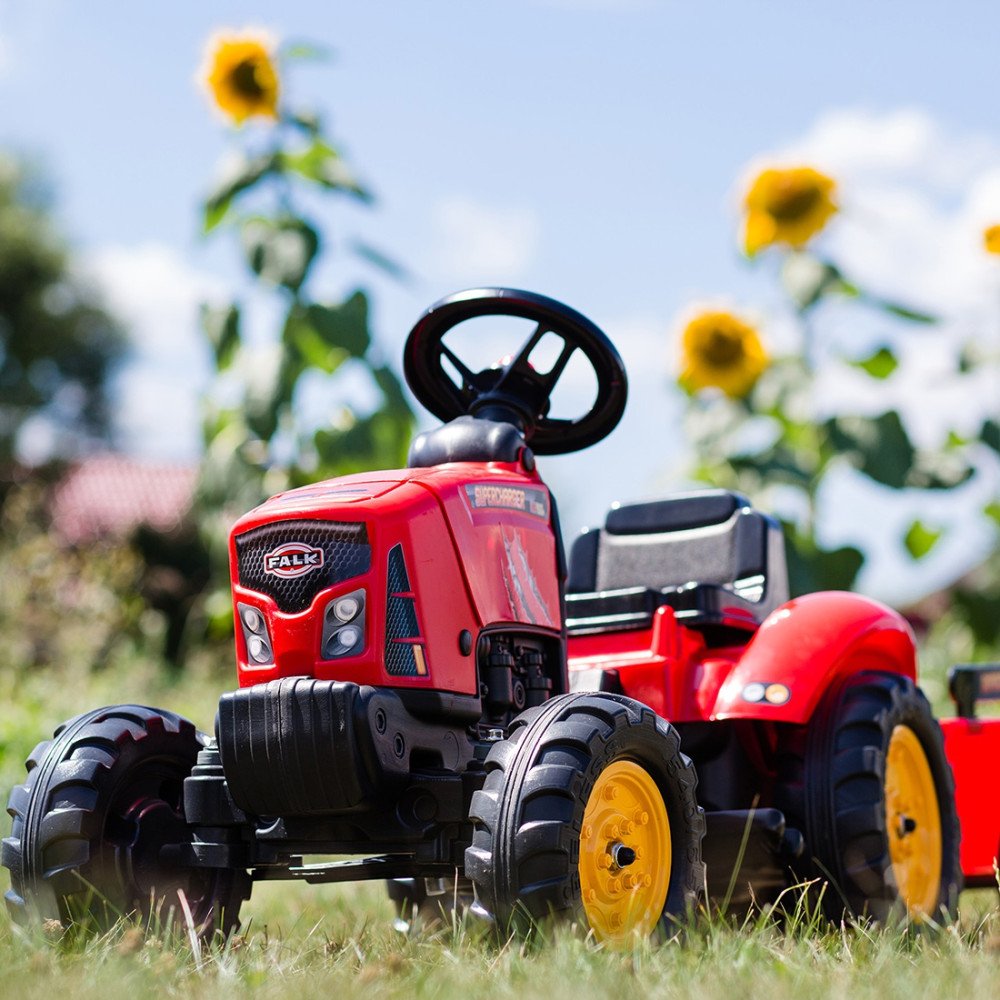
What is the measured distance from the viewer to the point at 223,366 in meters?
7.50

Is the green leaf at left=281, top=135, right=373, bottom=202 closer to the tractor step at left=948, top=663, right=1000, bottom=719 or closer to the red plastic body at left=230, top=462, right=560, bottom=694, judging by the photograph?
the red plastic body at left=230, top=462, right=560, bottom=694

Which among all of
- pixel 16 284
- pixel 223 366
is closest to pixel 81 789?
pixel 223 366

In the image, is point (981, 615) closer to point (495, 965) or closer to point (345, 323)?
point (345, 323)

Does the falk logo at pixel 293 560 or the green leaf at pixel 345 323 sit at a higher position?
the green leaf at pixel 345 323

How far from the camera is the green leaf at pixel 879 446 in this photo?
24.5ft

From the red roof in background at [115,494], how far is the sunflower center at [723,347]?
1501 centimetres

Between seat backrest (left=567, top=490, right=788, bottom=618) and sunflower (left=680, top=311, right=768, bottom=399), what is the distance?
2524mm

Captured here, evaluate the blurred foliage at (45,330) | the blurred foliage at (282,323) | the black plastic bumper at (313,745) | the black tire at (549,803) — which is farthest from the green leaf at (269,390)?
the blurred foliage at (45,330)

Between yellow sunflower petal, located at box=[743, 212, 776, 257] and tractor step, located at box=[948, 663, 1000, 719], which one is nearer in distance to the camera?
tractor step, located at box=[948, 663, 1000, 719]

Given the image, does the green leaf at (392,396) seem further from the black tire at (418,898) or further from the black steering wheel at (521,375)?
the black tire at (418,898)

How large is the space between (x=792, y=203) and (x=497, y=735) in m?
4.39

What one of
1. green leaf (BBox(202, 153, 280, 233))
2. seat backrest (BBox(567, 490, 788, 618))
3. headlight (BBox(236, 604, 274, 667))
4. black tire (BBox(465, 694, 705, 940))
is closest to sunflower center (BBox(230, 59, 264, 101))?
green leaf (BBox(202, 153, 280, 233))

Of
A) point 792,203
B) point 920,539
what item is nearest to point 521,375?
point 792,203

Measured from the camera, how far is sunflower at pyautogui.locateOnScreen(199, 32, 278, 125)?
721 cm
